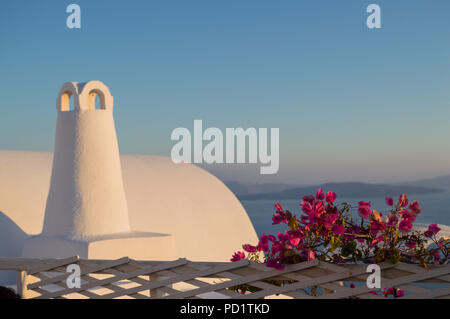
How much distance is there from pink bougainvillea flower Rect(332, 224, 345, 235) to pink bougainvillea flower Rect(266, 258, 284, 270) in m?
0.39

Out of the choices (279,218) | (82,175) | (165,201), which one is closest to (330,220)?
(279,218)

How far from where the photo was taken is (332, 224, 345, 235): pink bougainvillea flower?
9.94 feet

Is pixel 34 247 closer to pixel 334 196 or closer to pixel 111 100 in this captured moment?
pixel 111 100

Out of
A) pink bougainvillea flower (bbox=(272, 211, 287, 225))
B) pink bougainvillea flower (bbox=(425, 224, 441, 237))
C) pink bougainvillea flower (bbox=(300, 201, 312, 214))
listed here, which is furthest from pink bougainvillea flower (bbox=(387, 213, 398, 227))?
pink bougainvillea flower (bbox=(272, 211, 287, 225))

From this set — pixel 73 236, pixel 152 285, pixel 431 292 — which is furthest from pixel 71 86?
pixel 431 292

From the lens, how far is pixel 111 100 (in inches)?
379

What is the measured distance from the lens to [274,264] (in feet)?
10.2

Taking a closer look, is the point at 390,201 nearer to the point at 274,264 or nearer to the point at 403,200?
the point at 403,200

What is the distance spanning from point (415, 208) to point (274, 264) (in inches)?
36.3

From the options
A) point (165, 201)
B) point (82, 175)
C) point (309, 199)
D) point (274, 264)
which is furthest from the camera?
point (165, 201)

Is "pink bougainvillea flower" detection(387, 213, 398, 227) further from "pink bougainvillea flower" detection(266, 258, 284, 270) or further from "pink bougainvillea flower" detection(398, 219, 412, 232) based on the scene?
"pink bougainvillea flower" detection(266, 258, 284, 270)

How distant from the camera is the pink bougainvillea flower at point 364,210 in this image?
305 centimetres
